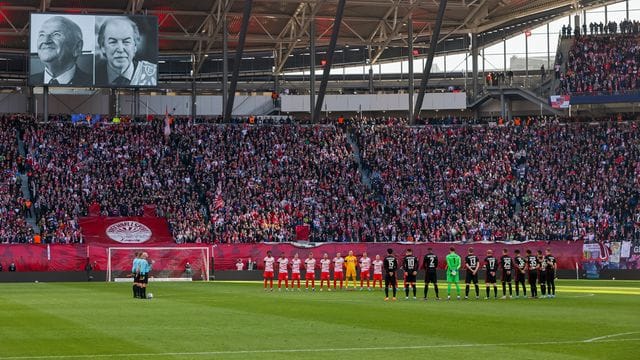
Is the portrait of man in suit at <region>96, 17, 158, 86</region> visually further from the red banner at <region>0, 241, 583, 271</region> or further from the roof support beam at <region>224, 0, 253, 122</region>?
the red banner at <region>0, 241, 583, 271</region>

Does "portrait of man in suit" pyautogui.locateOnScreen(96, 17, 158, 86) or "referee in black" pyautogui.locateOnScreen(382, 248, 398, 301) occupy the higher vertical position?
"portrait of man in suit" pyautogui.locateOnScreen(96, 17, 158, 86)

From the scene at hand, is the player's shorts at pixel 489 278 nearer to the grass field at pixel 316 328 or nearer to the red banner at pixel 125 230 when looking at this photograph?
the grass field at pixel 316 328

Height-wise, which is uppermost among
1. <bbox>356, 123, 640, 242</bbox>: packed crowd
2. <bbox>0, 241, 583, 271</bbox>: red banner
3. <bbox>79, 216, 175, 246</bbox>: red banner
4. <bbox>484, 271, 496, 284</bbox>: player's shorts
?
<bbox>356, 123, 640, 242</bbox>: packed crowd

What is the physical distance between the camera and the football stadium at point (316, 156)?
5206cm

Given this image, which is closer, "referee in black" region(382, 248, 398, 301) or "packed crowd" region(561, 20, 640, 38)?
"referee in black" region(382, 248, 398, 301)

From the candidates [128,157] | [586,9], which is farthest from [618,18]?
[128,157]

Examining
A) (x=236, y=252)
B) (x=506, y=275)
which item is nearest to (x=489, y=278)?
(x=506, y=275)

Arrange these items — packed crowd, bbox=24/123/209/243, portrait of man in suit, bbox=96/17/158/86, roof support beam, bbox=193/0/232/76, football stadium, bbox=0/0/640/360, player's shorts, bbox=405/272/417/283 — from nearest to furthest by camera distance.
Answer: player's shorts, bbox=405/272/417/283 → football stadium, bbox=0/0/640/360 → packed crowd, bbox=24/123/209/243 → portrait of man in suit, bbox=96/17/158/86 → roof support beam, bbox=193/0/232/76

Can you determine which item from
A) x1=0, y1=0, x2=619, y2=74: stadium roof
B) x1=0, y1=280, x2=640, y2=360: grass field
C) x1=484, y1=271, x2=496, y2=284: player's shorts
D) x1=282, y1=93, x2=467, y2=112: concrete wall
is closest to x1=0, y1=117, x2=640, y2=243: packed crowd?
x1=0, y1=0, x2=619, y2=74: stadium roof

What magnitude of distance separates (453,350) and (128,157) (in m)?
53.2

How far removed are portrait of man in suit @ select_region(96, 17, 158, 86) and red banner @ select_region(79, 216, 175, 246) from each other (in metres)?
11.1

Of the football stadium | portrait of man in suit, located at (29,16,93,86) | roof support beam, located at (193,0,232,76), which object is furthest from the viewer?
roof support beam, located at (193,0,232,76)

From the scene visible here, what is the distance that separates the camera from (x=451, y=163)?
73812mm

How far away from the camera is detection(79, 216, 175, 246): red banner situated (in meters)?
62.9
